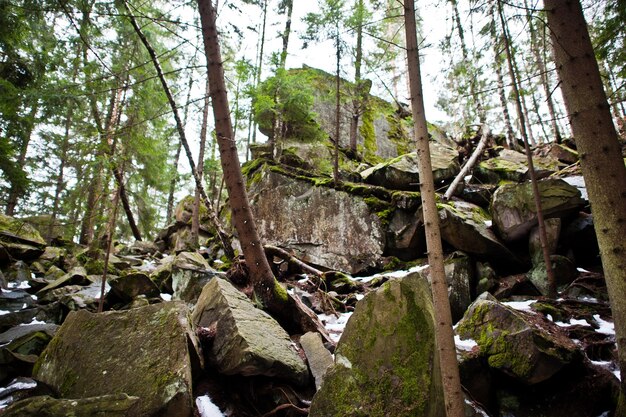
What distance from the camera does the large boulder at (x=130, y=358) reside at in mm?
3295

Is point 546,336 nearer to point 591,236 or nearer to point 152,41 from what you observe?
point 591,236

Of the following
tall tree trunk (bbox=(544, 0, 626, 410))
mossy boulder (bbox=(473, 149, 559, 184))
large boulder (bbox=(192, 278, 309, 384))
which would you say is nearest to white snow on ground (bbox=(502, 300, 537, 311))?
tall tree trunk (bbox=(544, 0, 626, 410))

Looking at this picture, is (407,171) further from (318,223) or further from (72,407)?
(72,407)

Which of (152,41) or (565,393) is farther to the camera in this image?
(152,41)

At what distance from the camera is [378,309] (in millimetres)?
4004

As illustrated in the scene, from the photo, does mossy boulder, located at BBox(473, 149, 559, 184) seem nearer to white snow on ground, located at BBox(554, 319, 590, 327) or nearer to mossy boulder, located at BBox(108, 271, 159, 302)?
white snow on ground, located at BBox(554, 319, 590, 327)

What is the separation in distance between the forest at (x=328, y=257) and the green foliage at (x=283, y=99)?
0.09 m

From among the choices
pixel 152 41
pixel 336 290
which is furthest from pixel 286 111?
pixel 336 290

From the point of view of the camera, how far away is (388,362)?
3.67 meters

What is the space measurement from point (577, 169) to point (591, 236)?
176 inches

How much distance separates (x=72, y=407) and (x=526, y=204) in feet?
30.9

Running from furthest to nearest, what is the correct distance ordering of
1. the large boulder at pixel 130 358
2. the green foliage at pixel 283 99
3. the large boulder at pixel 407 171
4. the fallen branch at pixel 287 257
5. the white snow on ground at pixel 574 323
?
the green foliage at pixel 283 99 < the large boulder at pixel 407 171 < the fallen branch at pixel 287 257 < the white snow on ground at pixel 574 323 < the large boulder at pixel 130 358

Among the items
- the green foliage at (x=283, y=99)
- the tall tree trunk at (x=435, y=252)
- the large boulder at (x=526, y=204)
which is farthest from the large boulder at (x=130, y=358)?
the green foliage at (x=283, y=99)

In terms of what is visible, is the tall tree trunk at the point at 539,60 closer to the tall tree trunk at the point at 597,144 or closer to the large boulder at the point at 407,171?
the tall tree trunk at the point at 597,144
